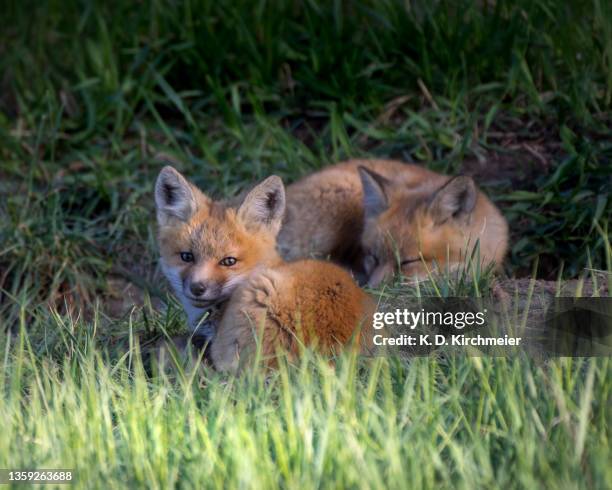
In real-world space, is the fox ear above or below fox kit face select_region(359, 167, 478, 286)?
above

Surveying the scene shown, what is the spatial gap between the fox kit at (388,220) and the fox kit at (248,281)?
926 millimetres

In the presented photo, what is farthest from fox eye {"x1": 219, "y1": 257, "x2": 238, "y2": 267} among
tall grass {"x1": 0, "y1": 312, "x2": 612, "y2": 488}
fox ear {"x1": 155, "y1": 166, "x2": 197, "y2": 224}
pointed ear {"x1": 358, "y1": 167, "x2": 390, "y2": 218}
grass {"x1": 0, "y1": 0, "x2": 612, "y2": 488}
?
pointed ear {"x1": 358, "y1": 167, "x2": 390, "y2": 218}

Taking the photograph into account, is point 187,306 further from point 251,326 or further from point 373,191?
point 373,191

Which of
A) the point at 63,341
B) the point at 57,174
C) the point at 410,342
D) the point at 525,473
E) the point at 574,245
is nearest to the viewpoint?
the point at 525,473

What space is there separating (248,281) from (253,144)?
3.27 m

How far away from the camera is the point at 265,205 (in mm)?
5297

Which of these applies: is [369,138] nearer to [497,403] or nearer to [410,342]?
[410,342]

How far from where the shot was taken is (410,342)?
14.9 ft

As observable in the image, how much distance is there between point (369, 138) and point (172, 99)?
1.65 meters

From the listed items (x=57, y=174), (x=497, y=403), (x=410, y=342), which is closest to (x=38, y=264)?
(x=57, y=174)

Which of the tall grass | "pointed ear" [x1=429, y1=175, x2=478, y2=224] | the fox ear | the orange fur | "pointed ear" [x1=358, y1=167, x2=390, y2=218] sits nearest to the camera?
the tall grass

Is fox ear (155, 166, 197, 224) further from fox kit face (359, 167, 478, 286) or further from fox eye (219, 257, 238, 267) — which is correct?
fox kit face (359, 167, 478, 286)

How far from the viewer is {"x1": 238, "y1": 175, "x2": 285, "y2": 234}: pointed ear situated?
521 centimetres

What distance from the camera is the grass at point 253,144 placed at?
395 cm
